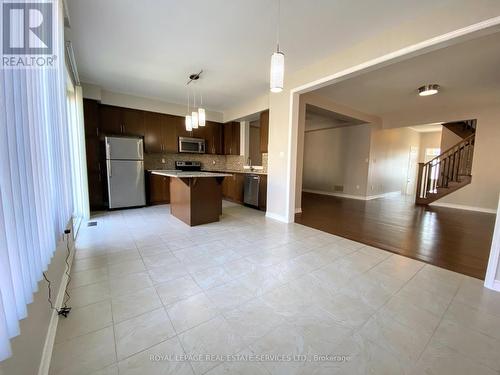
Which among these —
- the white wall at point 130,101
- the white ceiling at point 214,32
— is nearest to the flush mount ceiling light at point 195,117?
the white ceiling at point 214,32

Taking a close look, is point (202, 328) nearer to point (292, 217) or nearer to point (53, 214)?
point (53, 214)

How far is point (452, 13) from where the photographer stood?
1.91 meters

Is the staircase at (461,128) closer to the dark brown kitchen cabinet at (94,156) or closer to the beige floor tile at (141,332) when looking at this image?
the beige floor tile at (141,332)

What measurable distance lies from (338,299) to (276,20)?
2788 millimetres

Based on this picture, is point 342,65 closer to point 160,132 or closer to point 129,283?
point 129,283

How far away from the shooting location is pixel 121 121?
471cm

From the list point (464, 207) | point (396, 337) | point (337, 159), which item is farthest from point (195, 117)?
point (464, 207)

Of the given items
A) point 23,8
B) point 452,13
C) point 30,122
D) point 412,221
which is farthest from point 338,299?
point 412,221

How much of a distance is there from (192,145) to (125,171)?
71.0 inches

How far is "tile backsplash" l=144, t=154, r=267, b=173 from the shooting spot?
5.41 meters

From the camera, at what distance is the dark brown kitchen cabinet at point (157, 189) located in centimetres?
502

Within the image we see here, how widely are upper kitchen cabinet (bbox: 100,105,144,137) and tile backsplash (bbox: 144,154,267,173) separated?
2.28 ft

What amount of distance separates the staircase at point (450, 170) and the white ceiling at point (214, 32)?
5301 millimetres

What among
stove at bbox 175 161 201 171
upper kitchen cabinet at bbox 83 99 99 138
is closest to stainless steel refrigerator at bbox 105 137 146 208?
upper kitchen cabinet at bbox 83 99 99 138
